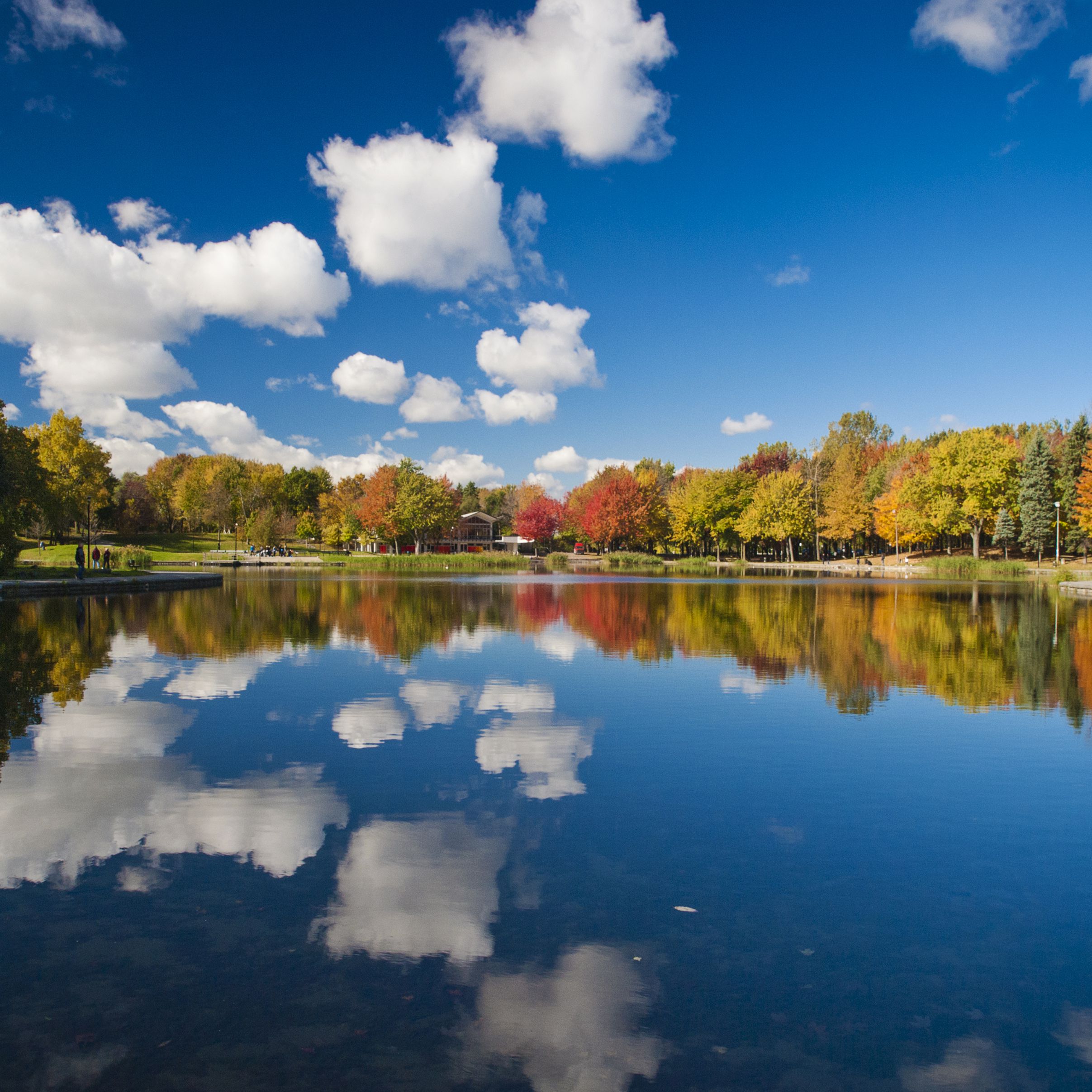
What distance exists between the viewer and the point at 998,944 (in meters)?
Answer: 4.60

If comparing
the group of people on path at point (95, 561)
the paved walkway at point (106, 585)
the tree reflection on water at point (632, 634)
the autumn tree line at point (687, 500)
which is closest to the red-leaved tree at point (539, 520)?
the autumn tree line at point (687, 500)

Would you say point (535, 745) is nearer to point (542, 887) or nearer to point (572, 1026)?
point (542, 887)

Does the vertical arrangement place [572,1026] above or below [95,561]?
below

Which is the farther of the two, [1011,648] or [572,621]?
[572,621]

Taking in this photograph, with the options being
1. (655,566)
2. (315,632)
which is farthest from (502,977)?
(655,566)

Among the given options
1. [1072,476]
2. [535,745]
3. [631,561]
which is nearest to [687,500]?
[631,561]

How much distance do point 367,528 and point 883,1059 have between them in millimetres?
93612

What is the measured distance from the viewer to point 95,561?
45.2 m

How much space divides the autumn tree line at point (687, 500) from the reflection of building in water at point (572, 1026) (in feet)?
110

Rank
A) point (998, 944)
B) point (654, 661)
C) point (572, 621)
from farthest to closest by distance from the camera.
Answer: point (572, 621)
point (654, 661)
point (998, 944)

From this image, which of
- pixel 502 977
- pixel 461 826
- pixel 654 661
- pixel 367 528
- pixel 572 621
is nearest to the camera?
pixel 502 977

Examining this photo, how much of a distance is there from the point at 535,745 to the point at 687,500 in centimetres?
7839

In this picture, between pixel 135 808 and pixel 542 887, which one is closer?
pixel 542 887

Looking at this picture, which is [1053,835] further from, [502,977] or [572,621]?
[572,621]
